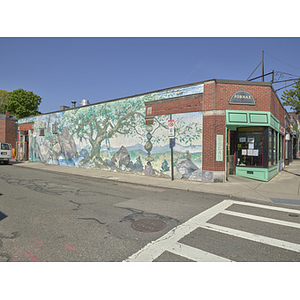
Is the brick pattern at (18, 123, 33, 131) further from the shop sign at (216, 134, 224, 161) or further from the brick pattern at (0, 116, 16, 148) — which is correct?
the shop sign at (216, 134, 224, 161)

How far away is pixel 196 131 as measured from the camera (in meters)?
11.0

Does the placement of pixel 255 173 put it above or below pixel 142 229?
above

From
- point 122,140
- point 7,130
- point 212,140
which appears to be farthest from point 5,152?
point 212,140

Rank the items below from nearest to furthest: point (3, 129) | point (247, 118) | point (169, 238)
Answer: point (169, 238) → point (247, 118) → point (3, 129)

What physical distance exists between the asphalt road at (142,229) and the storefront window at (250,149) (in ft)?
16.6

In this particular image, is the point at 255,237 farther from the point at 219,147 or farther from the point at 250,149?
the point at 250,149

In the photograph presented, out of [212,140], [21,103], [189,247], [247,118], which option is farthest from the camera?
[21,103]

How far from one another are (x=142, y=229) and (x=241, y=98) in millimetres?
8933

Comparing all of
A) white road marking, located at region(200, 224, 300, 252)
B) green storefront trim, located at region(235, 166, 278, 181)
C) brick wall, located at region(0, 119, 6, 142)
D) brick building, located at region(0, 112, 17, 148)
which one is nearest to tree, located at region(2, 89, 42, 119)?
brick building, located at region(0, 112, 17, 148)

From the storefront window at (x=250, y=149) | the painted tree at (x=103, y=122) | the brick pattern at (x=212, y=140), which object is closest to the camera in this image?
the brick pattern at (x=212, y=140)

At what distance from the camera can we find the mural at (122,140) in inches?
444

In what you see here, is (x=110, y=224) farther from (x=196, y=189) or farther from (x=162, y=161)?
(x=162, y=161)

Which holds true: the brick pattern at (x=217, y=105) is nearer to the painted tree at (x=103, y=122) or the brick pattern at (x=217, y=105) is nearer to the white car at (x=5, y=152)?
the painted tree at (x=103, y=122)

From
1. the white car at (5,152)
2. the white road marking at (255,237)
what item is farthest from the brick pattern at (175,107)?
the white car at (5,152)
